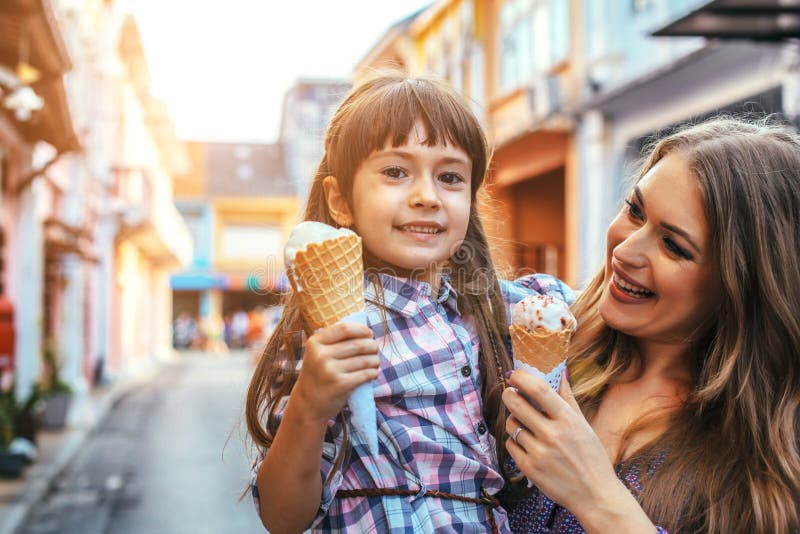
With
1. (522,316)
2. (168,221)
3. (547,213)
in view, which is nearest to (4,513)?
(522,316)

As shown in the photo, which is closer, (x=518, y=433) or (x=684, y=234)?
(x=518, y=433)

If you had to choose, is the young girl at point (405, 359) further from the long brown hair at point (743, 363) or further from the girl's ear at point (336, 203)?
the long brown hair at point (743, 363)

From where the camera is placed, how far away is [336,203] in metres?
2.05

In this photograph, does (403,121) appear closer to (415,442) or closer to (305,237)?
(305,237)

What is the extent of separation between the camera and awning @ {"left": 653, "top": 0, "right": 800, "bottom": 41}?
596 centimetres

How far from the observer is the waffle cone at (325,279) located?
64.5 inches

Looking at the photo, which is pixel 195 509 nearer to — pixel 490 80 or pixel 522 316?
pixel 522 316

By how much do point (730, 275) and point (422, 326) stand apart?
28.1 inches

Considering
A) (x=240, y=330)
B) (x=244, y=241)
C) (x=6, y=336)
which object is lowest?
(x=240, y=330)

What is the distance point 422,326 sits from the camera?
2.03m

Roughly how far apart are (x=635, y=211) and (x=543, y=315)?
40 cm

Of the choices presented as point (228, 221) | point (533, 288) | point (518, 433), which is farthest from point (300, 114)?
point (518, 433)

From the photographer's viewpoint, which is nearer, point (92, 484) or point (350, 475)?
point (350, 475)

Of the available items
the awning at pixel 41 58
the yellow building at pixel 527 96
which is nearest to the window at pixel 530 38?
the yellow building at pixel 527 96
